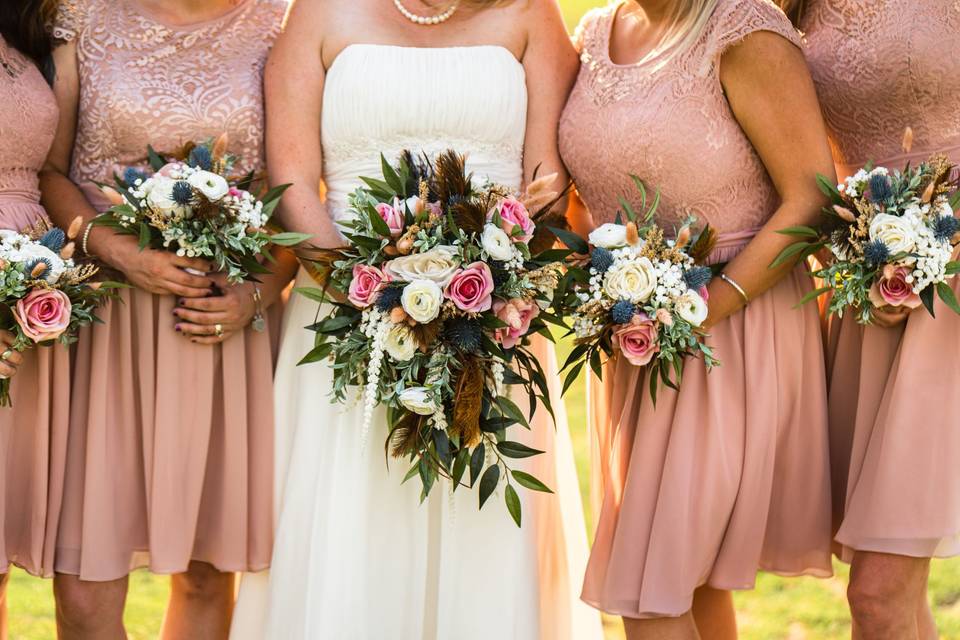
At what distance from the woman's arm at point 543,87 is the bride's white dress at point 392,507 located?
5 centimetres

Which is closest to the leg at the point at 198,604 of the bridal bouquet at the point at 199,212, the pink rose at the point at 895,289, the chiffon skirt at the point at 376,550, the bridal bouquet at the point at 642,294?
the chiffon skirt at the point at 376,550

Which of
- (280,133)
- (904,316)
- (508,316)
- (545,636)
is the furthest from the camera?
(545,636)

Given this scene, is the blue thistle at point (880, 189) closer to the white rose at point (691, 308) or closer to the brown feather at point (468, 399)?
the white rose at point (691, 308)

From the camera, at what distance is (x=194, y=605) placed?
14.7 feet

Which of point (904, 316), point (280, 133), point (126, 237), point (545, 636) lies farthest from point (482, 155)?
point (545, 636)

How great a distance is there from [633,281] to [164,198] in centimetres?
155

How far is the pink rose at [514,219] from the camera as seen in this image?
3678 mm

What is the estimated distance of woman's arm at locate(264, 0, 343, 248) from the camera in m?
4.27

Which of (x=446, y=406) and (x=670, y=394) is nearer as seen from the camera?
(x=446, y=406)

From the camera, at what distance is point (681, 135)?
4.03 metres

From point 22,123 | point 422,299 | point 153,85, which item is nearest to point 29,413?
point 22,123

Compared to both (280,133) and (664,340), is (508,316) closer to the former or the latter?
(664,340)

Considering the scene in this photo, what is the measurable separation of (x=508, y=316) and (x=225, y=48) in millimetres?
1609

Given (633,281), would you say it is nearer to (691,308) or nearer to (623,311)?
(623,311)
